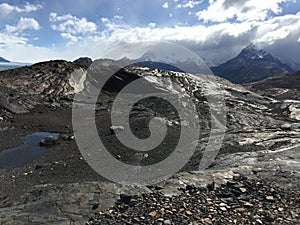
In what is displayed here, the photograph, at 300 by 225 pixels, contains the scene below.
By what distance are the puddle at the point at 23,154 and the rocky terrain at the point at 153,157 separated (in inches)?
26.6

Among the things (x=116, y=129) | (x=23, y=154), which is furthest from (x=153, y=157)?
(x=23, y=154)

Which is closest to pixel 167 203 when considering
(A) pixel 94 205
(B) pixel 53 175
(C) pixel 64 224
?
(A) pixel 94 205

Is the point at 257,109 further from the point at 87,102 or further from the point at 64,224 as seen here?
the point at 64,224

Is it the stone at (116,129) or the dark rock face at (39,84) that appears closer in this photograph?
the stone at (116,129)

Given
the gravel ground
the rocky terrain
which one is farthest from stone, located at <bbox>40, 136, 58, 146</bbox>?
the gravel ground

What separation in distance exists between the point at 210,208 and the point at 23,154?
54.7 feet

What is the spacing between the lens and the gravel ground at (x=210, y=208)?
8133mm

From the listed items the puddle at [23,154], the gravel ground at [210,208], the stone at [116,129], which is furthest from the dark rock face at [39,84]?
the gravel ground at [210,208]

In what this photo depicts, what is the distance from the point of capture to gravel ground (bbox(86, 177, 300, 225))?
813 centimetres

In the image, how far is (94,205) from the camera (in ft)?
29.2

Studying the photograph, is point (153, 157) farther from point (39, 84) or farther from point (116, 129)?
point (39, 84)

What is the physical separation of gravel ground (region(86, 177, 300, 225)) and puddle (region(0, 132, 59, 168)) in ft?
43.2

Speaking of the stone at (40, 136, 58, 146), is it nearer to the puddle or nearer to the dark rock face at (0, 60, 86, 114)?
the puddle

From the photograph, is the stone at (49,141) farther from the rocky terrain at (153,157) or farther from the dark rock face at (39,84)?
the dark rock face at (39,84)
